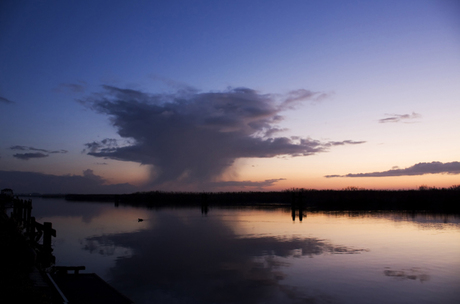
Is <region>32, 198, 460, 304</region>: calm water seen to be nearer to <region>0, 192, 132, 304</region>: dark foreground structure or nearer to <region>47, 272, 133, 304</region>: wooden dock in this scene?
<region>47, 272, 133, 304</region>: wooden dock

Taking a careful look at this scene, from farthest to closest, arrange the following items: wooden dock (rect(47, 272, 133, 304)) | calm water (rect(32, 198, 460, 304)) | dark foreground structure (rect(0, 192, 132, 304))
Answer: calm water (rect(32, 198, 460, 304)), wooden dock (rect(47, 272, 133, 304)), dark foreground structure (rect(0, 192, 132, 304))

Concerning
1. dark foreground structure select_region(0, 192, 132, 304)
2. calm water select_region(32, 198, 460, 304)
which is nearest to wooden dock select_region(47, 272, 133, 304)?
dark foreground structure select_region(0, 192, 132, 304)

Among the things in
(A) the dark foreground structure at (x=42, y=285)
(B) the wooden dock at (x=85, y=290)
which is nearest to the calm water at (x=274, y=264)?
(B) the wooden dock at (x=85, y=290)

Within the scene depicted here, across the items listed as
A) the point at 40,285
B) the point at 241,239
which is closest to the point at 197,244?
the point at 241,239

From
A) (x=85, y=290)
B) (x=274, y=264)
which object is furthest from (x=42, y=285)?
(x=274, y=264)

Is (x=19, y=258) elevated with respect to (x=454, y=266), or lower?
elevated

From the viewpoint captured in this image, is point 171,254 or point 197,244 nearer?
point 171,254

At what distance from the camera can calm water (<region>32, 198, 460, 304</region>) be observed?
41.2 ft

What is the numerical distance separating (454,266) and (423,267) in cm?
157

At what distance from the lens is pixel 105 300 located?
10.5 meters

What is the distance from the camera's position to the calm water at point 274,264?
1255 cm

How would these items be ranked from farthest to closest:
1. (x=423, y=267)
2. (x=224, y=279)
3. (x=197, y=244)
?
(x=197, y=244)
(x=423, y=267)
(x=224, y=279)

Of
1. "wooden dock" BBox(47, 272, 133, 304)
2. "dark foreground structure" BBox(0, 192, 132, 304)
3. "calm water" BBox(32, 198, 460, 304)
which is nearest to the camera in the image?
"dark foreground structure" BBox(0, 192, 132, 304)

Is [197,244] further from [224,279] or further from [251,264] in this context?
[224,279]
